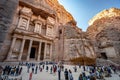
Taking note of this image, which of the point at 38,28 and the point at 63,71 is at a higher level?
the point at 38,28

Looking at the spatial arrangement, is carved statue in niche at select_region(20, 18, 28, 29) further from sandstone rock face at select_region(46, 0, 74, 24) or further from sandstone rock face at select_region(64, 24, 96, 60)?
sandstone rock face at select_region(46, 0, 74, 24)

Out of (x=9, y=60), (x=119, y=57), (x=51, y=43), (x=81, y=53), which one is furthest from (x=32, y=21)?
(x=119, y=57)

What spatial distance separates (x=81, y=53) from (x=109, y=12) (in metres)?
36.3

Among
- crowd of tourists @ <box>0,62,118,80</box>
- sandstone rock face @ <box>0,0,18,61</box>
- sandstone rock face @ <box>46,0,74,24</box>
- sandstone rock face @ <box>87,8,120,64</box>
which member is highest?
sandstone rock face @ <box>46,0,74,24</box>

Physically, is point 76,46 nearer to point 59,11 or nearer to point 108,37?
point 108,37

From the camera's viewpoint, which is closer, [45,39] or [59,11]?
[45,39]

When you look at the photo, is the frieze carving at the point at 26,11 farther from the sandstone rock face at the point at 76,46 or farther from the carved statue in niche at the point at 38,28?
the sandstone rock face at the point at 76,46

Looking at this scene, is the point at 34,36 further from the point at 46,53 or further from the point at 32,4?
the point at 32,4

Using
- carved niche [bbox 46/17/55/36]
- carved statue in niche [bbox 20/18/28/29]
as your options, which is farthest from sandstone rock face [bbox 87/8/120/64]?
carved statue in niche [bbox 20/18/28/29]

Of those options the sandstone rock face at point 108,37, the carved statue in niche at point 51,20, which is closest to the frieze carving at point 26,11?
the carved statue in niche at point 51,20

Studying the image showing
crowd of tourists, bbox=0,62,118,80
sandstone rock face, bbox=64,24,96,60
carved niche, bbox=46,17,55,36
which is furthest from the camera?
carved niche, bbox=46,17,55,36

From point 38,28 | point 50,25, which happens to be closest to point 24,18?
point 38,28

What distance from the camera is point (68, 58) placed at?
2286 centimetres

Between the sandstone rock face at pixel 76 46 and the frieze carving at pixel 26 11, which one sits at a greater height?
the frieze carving at pixel 26 11
